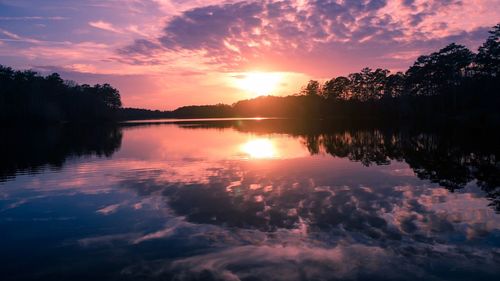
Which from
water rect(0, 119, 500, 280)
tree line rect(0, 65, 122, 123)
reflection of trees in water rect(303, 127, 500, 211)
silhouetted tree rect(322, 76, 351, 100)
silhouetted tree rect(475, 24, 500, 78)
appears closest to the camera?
water rect(0, 119, 500, 280)

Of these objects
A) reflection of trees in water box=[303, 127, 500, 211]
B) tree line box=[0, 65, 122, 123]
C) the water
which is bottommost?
the water

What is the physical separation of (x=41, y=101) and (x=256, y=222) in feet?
389

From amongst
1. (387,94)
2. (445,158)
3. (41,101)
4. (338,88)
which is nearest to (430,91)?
(387,94)

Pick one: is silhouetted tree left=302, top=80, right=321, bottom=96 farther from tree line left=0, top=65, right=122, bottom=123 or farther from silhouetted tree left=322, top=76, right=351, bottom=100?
tree line left=0, top=65, right=122, bottom=123

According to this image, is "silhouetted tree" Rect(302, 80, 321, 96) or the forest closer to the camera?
the forest

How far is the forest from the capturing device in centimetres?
6825

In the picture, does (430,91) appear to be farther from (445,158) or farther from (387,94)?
(445,158)

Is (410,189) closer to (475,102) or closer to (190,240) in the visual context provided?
(190,240)

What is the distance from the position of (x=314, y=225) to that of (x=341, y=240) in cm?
160

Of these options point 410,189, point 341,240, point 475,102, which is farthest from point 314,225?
point 475,102

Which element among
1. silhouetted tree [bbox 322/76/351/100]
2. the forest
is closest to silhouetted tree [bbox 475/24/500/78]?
the forest

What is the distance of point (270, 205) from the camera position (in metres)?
15.5

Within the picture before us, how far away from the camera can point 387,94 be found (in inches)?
4641

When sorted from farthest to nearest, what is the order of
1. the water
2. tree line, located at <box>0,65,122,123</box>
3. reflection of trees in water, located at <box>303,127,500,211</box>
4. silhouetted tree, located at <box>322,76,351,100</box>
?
silhouetted tree, located at <box>322,76,351,100</box> → tree line, located at <box>0,65,122,123</box> → reflection of trees in water, located at <box>303,127,500,211</box> → the water
